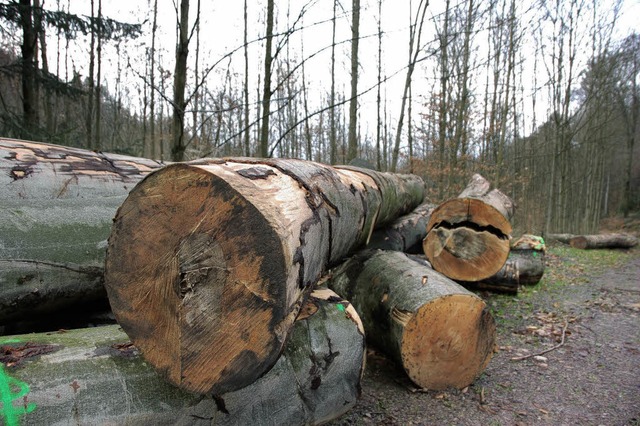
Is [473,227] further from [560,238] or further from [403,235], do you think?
[560,238]

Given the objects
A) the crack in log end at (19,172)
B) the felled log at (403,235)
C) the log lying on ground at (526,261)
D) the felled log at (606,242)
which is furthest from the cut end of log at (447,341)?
the felled log at (606,242)

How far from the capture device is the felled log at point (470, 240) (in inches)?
165

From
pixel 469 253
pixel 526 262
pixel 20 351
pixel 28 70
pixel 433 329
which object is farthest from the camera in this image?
pixel 28 70

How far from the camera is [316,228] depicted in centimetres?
171

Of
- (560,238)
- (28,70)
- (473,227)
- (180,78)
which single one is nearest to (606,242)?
(560,238)

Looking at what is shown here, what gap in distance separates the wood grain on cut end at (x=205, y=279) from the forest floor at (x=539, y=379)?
1.34 meters

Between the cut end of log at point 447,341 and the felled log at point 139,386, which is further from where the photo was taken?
the cut end of log at point 447,341

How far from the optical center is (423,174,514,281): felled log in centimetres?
420

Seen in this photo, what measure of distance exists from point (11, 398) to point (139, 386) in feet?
1.29

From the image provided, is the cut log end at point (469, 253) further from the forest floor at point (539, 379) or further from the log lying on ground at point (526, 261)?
the log lying on ground at point (526, 261)

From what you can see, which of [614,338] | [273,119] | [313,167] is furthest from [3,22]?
[273,119]

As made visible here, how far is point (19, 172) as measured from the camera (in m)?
2.19

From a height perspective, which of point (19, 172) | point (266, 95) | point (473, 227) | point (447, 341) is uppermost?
point (266, 95)

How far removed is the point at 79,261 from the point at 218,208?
1411mm
